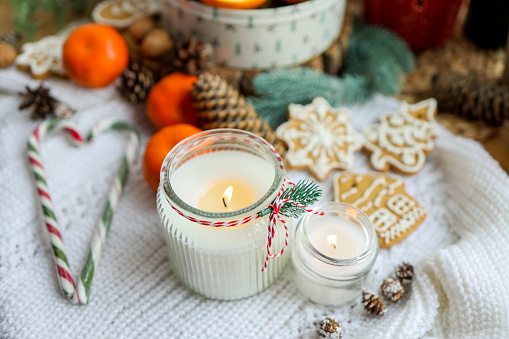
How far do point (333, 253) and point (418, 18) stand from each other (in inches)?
31.0

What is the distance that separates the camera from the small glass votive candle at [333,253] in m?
0.78

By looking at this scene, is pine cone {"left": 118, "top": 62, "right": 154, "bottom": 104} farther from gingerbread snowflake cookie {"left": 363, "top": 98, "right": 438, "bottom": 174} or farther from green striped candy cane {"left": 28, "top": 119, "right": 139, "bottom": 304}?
gingerbread snowflake cookie {"left": 363, "top": 98, "right": 438, "bottom": 174}

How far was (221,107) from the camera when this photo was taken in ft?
3.30

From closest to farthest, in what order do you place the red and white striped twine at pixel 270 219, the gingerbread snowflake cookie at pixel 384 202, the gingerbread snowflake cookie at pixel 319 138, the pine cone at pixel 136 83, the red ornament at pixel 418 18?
the red and white striped twine at pixel 270 219 → the gingerbread snowflake cookie at pixel 384 202 → the gingerbread snowflake cookie at pixel 319 138 → the pine cone at pixel 136 83 → the red ornament at pixel 418 18

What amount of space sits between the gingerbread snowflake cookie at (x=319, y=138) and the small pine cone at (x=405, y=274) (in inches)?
9.8

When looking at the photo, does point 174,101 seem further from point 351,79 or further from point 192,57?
point 351,79

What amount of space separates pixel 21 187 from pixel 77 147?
0.51 ft

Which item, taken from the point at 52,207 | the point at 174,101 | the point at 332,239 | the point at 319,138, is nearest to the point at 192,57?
the point at 174,101

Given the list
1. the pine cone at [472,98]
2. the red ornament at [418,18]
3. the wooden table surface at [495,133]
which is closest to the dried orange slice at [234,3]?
the red ornament at [418,18]

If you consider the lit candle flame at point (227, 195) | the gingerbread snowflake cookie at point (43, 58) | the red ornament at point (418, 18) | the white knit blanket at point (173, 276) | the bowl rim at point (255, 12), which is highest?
the bowl rim at point (255, 12)

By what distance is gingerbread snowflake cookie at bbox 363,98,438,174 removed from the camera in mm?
1047

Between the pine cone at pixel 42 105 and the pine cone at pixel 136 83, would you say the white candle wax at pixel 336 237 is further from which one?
the pine cone at pixel 42 105

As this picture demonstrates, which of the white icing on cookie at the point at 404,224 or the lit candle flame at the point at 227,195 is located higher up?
the lit candle flame at the point at 227,195

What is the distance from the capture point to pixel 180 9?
112 centimetres
